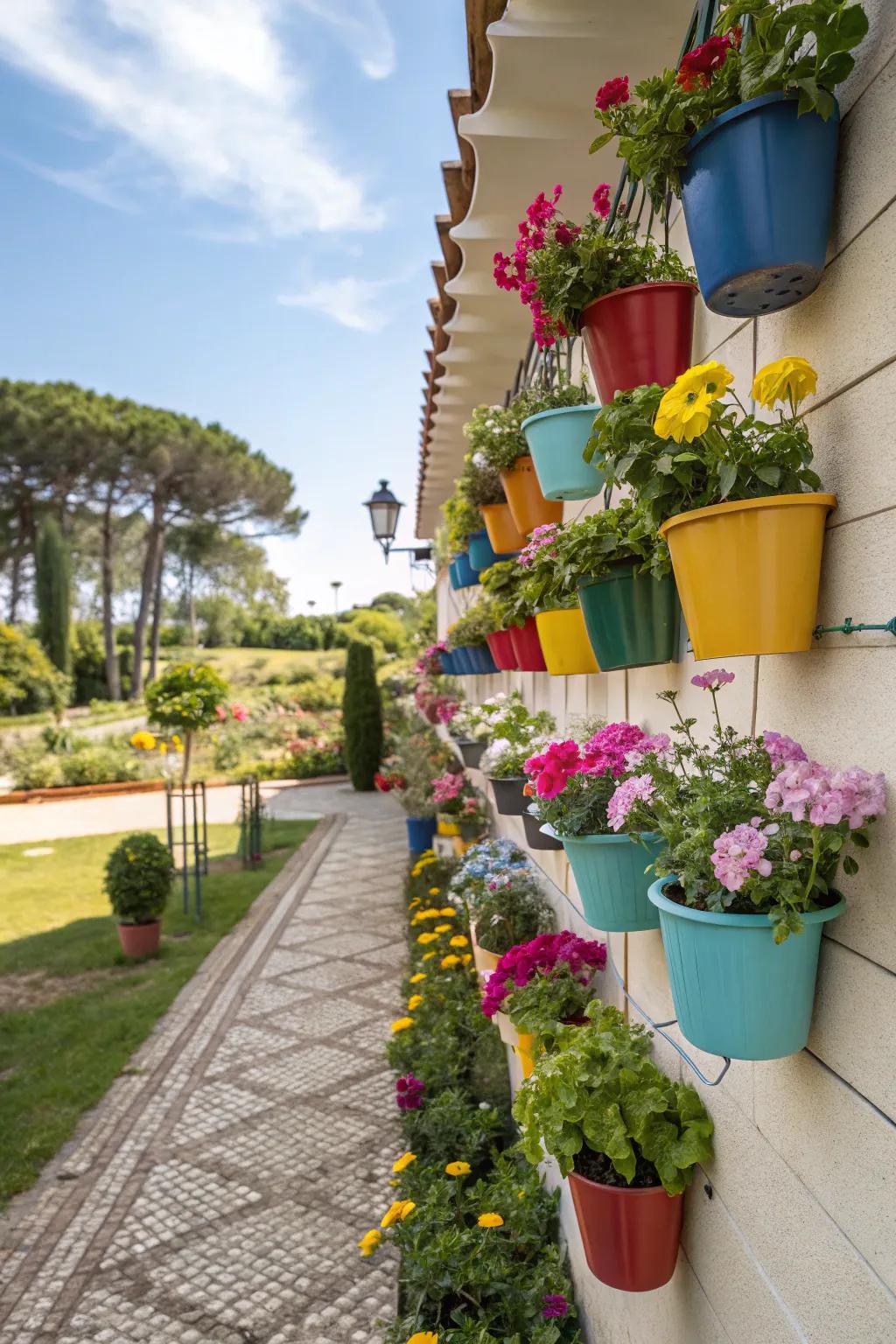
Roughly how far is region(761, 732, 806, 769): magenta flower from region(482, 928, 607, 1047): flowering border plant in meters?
1.22

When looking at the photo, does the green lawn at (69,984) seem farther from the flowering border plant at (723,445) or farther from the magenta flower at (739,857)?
the flowering border plant at (723,445)

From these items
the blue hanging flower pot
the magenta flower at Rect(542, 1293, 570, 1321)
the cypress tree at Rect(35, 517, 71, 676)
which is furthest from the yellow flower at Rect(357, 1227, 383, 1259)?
the cypress tree at Rect(35, 517, 71, 676)

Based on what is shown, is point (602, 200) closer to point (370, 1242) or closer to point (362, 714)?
point (370, 1242)

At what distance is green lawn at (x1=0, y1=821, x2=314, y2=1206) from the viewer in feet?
11.9

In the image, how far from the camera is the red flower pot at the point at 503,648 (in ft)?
8.72

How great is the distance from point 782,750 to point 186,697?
6.29 m

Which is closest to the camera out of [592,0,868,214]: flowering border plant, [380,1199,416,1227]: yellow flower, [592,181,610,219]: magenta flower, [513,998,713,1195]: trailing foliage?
[592,0,868,214]: flowering border plant

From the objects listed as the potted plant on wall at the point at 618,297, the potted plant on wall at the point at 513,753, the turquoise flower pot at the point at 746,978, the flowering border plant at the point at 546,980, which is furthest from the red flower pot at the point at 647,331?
the flowering border plant at the point at 546,980

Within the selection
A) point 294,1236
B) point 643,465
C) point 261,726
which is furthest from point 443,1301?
point 261,726

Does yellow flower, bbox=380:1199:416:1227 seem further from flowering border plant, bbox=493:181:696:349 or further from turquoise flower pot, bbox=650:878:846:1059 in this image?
flowering border plant, bbox=493:181:696:349

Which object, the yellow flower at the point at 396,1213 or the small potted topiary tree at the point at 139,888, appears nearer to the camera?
the yellow flower at the point at 396,1213

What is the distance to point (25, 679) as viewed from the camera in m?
18.9

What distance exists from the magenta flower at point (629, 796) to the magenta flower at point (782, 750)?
8.5 inches

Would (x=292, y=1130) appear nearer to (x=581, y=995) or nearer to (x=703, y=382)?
(x=581, y=995)
